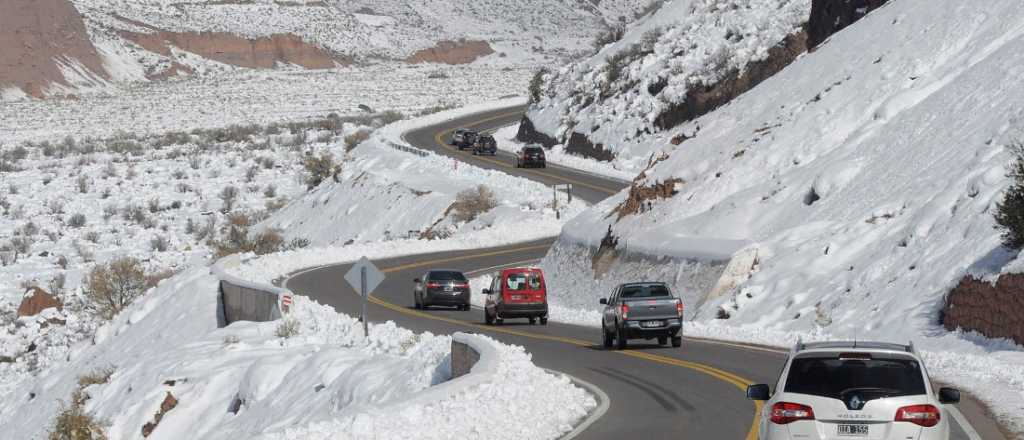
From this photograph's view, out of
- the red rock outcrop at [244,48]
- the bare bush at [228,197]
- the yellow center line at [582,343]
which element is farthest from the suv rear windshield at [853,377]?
the red rock outcrop at [244,48]

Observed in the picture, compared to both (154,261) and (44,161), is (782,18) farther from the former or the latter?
(44,161)

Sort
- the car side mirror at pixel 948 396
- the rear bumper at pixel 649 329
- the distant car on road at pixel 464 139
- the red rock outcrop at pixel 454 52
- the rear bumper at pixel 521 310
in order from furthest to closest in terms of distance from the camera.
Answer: the red rock outcrop at pixel 454 52 → the distant car on road at pixel 464 139 → the rear bumper at pixel 521 310 → the rear bumper at pixel 649 329 → the car side mirror at pixel 948 396

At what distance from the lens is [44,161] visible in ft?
335

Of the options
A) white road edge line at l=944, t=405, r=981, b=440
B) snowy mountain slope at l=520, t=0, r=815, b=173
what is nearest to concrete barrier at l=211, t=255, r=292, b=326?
white road edge line at l=944, t=405, r=981, b=440

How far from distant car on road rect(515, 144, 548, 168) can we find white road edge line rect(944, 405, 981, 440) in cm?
6672

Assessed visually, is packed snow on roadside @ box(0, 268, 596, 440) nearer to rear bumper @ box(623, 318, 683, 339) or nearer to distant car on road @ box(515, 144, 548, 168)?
rear bumper @ box(623, 318, 683, 339)

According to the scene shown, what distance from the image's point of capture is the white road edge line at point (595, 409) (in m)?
16.6

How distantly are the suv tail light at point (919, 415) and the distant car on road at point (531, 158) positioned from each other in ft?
241

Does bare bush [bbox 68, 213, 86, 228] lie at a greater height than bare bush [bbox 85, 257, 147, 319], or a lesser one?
greater

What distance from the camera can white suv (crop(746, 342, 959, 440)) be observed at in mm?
11016

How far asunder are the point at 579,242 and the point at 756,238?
1250 centimetres

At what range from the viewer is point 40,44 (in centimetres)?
14788

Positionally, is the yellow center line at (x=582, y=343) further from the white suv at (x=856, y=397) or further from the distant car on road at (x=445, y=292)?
the white suv at (x=856, y=397)

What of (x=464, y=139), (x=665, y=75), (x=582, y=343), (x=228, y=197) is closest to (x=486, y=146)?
(x=464, y=139)
